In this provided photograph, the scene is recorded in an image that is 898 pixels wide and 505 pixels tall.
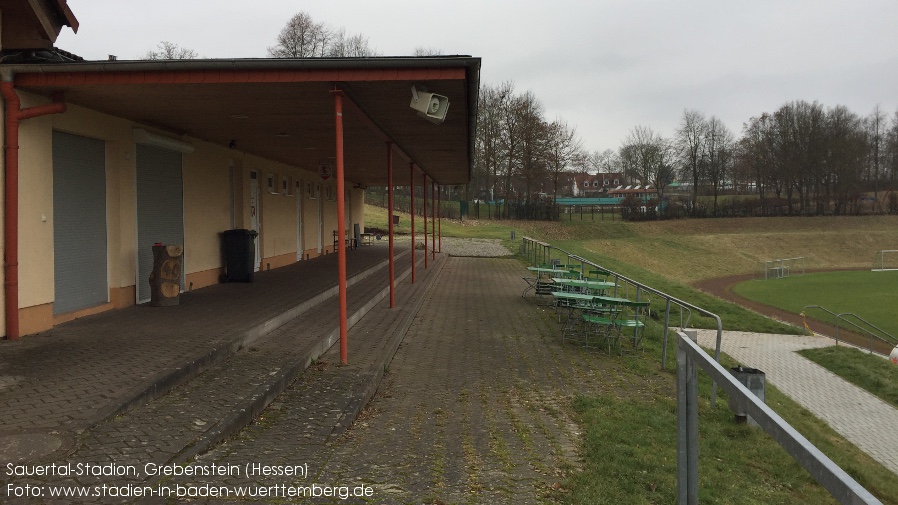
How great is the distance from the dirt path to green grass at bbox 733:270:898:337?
1.45 feet

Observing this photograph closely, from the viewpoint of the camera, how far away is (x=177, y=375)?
17.7 feet

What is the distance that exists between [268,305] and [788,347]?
11.8 metres

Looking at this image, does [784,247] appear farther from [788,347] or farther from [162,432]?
[162,432]

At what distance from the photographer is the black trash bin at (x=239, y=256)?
12.3 m

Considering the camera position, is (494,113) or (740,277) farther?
(494,113)

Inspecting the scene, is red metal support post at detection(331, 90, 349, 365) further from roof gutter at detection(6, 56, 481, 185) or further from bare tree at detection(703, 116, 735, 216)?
bare tree at detection(703, 116, 735, 216)

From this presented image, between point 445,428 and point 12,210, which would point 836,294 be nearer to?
point 445,428

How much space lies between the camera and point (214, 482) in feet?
12.2

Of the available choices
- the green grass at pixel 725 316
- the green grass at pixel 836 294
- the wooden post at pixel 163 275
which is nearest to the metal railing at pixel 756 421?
the wooden post at pixel 163 275

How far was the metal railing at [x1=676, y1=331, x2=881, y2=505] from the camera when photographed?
1.47 metres

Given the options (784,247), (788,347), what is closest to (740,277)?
(784,247)

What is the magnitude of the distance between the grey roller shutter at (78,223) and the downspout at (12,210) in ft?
2.44

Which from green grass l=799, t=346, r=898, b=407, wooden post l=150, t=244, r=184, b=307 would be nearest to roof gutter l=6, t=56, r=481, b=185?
wooden post l=150, t=244, r=184, b=307

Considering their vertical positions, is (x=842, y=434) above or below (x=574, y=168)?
below
